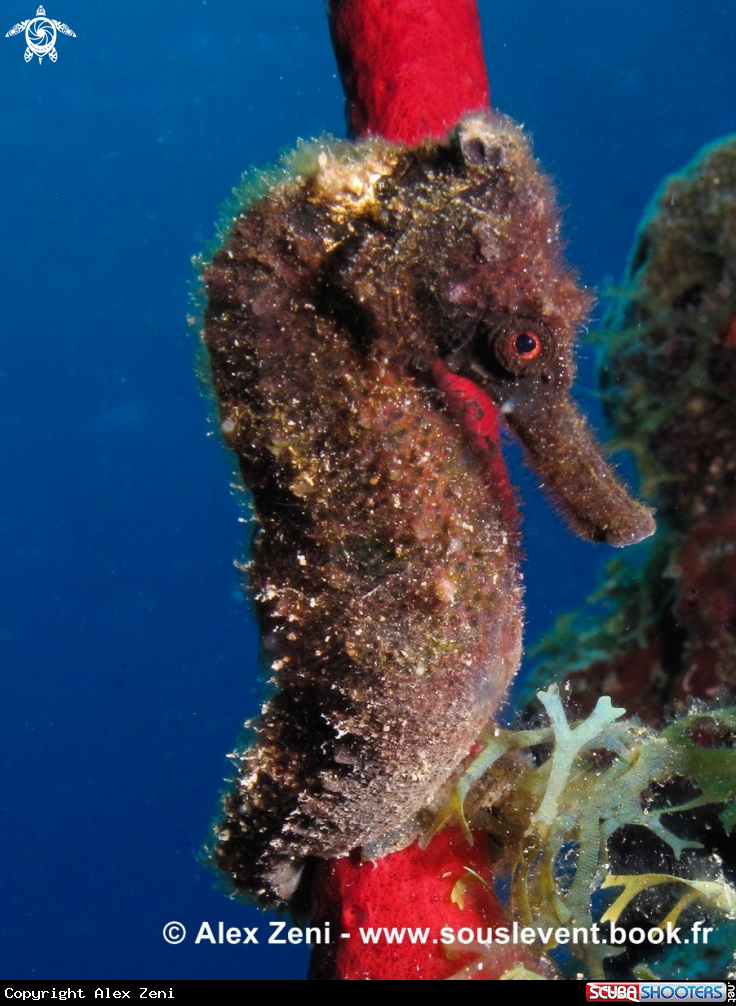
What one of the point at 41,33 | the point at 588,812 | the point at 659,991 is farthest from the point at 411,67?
the point at 41,33

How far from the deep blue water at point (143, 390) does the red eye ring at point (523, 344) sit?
2933cm

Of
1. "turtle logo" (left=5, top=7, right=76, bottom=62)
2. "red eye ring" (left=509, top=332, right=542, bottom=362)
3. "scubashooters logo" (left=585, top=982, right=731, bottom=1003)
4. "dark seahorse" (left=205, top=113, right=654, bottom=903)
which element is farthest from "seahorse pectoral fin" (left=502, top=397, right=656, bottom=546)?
"turtle logo" (left=5, top=7, right=76, bottom=62)

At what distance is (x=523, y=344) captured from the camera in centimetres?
212

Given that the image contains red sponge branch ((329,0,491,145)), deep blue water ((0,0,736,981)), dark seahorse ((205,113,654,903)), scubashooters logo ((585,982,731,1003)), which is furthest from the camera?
deep blue water ((0,0,736,981))

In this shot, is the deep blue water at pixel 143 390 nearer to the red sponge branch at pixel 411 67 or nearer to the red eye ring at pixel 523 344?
the red sponge branch at pixel 411 67

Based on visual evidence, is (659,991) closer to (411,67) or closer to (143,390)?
(411,67)

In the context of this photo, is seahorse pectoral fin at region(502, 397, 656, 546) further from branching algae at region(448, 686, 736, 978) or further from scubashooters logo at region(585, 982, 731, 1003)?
scubashooters logo at region(585, 982, 731, 1003)

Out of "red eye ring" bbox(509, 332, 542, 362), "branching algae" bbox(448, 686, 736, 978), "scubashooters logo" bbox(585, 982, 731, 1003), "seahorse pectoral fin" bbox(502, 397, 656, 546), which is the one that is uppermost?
"red eye ring" bbox(509, 332, 542, 362)

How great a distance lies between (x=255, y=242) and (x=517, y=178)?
78 centimetres

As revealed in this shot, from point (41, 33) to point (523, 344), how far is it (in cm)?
3945

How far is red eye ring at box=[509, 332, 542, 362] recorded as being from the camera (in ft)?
6.93

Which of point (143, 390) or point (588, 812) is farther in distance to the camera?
point (143, 390)

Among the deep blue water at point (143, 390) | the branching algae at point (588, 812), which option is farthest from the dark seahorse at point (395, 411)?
the deep blue water at point (143, 390)

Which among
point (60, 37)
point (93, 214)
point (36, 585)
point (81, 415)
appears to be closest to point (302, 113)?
point (93, 214)
